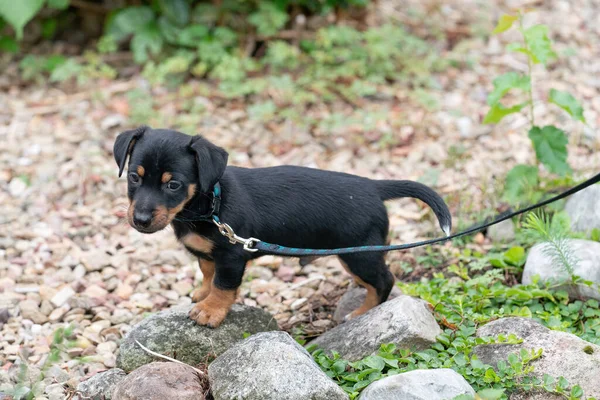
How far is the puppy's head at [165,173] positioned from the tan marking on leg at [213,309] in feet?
1.71

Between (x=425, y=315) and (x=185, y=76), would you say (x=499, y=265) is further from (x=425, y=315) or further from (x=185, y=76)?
(x=185, y=76)

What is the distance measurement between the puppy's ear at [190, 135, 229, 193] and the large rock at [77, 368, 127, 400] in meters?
1.04

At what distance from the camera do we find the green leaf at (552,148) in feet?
17.3

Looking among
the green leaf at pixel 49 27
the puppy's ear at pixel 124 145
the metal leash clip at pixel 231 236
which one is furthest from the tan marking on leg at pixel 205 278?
the green leaf at pixel 49 27

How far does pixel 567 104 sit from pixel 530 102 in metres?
0.25

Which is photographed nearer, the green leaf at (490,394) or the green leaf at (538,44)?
the green leaf at (490,394)

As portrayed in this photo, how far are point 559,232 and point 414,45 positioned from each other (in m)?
3.62

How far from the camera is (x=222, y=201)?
157 inches

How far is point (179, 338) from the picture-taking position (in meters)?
4.00

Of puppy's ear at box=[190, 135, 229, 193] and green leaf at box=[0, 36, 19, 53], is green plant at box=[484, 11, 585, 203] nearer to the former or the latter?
puppy's ear at box=[190, 135, 229, 193]

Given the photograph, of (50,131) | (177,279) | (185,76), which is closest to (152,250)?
(177,279)

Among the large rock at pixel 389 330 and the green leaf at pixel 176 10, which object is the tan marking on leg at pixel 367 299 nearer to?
the large rock at pixel 389 330

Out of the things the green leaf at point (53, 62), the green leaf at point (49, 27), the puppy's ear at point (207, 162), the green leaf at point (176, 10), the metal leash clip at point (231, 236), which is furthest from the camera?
the green leaf at point (49, 27)

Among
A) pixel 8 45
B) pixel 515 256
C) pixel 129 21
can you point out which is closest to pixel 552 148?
pixel 515 256
